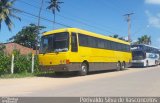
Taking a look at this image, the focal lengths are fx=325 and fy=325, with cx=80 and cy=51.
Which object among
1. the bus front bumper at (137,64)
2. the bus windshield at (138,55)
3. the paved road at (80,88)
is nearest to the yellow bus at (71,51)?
the paved road at (80,88)

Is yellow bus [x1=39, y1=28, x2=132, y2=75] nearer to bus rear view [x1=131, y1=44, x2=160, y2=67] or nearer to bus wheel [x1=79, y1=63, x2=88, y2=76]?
bus wheel [x1=79, y1=63, x2=88, y2=76]

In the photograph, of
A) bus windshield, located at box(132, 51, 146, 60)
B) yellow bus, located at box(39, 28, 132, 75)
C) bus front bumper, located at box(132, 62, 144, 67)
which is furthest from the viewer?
bus windshield, located at box(132, 51, 146, 60)

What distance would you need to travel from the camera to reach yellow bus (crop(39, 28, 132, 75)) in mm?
21531

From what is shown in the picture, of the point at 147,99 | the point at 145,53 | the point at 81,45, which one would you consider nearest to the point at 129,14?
the point at 145,53

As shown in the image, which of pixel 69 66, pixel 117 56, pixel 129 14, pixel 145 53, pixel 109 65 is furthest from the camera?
pixel 129 14

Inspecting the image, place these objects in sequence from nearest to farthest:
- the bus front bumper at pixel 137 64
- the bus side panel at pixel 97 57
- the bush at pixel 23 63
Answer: the bus side panel at pixel 97 57
the bush at pixel 23 63
the bus front bumper at pixel 137 64

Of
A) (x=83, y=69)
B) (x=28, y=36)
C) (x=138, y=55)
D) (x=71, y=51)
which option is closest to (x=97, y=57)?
(x=83, y=69)

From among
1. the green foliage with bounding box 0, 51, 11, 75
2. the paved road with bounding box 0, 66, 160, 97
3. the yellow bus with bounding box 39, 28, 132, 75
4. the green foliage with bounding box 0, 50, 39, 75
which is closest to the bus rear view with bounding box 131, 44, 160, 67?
the yellow bus with bounding box 39, 28, 132, 75

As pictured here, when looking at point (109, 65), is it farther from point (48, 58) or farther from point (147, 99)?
point (147, 99)

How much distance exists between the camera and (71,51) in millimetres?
21766

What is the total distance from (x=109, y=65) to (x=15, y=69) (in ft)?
28.6

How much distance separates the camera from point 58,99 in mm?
10969

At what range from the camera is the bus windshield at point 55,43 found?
21.6 meters

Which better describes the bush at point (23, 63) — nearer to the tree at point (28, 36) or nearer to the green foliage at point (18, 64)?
the green foliage at point (18, 64)
